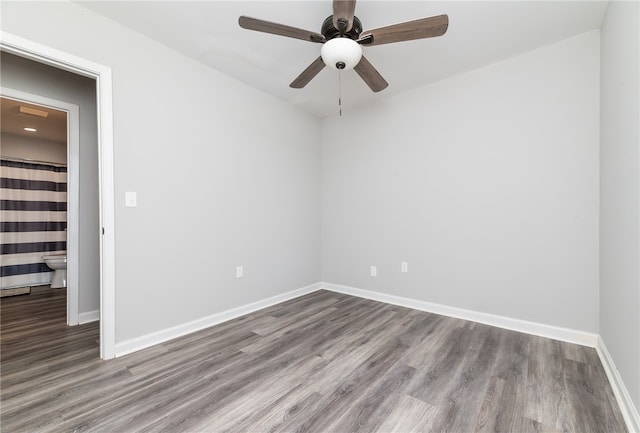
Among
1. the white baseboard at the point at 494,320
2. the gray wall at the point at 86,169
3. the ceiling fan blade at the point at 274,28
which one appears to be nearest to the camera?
the ceiling fan blade at the point at 274,28

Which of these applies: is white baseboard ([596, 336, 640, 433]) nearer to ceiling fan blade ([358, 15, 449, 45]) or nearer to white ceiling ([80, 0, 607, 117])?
ceiling fan blade ([358, 15, 449, 45])

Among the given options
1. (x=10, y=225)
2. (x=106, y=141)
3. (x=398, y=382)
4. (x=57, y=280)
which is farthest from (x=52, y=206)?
(x=398, y=382)

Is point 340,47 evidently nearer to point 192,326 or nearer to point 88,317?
point 192,326

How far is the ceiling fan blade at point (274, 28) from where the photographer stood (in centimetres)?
161

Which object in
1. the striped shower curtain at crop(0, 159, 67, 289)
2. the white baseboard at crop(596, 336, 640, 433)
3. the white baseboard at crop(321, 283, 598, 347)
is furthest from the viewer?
the striped shower curtain at crop(0, 159, 67, 289)

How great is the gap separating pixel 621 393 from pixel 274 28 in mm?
2862

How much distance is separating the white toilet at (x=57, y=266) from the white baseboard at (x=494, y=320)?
4156mm

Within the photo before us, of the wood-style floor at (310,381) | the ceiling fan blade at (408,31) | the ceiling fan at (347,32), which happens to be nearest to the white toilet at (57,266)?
the wood-style floor at (310,381)

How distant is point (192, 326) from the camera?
2.51 m

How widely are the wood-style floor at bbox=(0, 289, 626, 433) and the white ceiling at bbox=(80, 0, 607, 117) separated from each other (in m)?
2.46

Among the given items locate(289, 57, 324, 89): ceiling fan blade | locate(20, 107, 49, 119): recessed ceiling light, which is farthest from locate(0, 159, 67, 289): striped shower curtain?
locate(289, 57, 324, 89): ceiling fan blade

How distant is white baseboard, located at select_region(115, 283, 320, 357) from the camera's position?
212 cm

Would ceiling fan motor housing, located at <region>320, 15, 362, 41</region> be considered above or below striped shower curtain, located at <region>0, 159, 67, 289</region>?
above

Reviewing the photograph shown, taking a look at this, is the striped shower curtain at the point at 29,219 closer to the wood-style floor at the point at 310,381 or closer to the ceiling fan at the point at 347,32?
the wood-style floor at the point at 310,381
